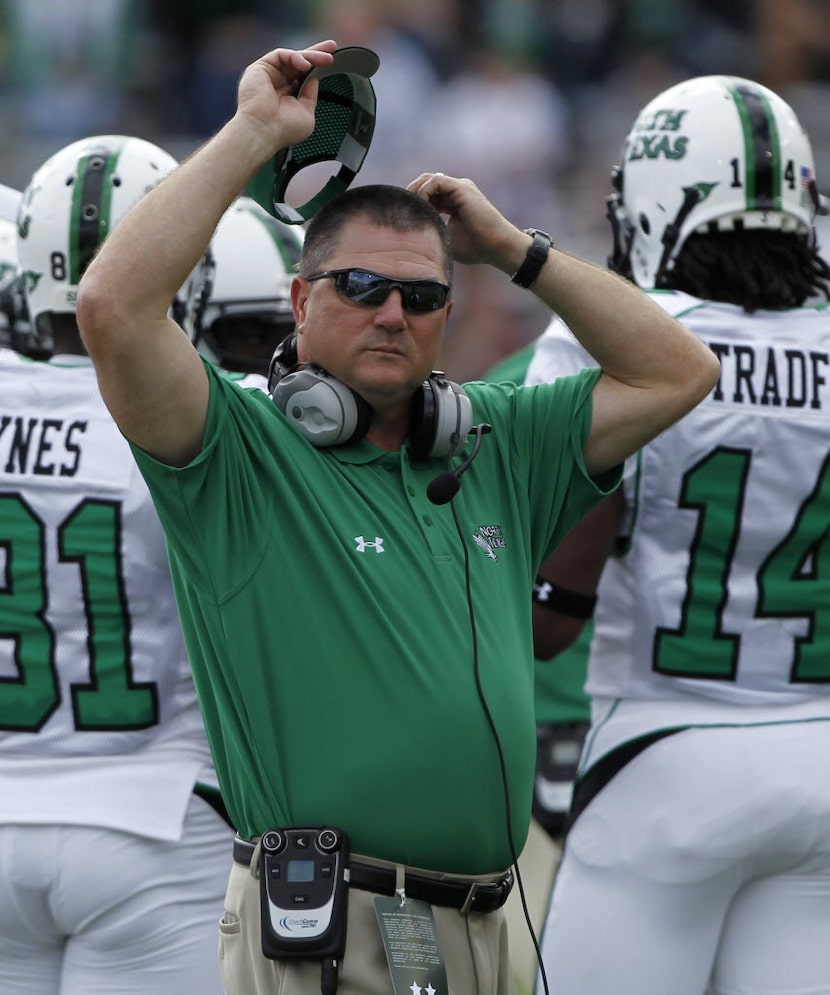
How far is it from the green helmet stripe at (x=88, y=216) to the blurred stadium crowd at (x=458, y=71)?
19.4 ft

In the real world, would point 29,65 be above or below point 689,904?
above

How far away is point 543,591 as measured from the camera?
3.82 metres

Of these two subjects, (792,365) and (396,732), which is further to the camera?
(792,365)

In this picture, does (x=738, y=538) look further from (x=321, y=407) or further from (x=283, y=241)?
(x=283, y=241)

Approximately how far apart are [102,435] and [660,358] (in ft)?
4.21

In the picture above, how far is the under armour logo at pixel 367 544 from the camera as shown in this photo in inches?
114

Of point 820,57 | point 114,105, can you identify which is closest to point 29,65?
point 114,105

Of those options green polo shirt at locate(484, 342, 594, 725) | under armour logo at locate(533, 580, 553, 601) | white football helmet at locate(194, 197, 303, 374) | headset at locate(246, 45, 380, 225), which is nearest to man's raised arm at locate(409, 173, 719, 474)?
headset at locate(246, 45, 380, 225)

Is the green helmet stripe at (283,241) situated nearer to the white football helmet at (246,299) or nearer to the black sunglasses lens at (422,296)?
the white football helmet at (246,299)

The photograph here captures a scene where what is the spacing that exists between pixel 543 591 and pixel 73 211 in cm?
155

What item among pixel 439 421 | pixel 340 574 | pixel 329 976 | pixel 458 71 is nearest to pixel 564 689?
pixel 439 421

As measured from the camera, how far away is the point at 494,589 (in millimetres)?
3025

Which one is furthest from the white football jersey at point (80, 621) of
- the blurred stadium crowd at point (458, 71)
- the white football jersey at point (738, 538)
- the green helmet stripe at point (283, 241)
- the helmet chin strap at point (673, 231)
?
the blurred stadium crowd at point (458, 71)

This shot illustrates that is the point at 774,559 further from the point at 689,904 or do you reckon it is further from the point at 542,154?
the point at 542,154
